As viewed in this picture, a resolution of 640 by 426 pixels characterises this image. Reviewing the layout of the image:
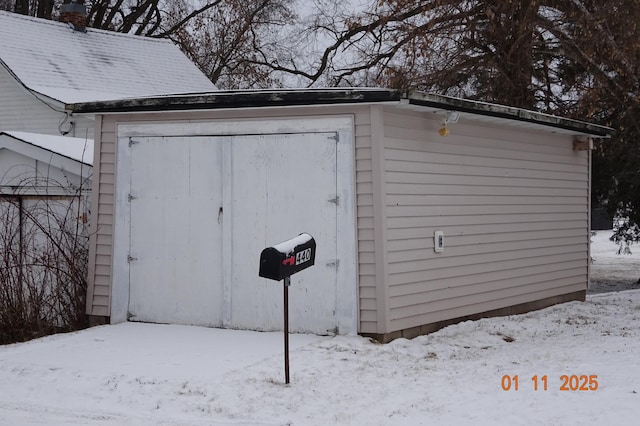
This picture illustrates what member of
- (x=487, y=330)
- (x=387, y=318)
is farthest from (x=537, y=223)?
(x=387, y=318)

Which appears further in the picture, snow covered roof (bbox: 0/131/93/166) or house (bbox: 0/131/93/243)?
snow covered roof (bbox: 0/131/93/166)

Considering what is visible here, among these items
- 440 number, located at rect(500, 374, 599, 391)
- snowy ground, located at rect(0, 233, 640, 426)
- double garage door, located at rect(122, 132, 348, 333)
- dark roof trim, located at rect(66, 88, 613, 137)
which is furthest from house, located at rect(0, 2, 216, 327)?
440 number, located at rect(500, 374, 599, 391)

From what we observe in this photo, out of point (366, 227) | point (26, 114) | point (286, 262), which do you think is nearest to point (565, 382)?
point (286, 262)

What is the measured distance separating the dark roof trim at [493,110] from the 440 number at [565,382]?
3085mm

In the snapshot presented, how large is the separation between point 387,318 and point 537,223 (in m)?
3.92

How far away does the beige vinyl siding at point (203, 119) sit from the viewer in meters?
9.46

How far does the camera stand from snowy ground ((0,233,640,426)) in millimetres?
6828

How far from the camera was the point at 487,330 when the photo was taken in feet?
34.5

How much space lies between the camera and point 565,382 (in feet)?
25.2

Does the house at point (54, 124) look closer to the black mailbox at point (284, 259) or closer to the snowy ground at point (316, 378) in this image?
the snowy ground at point (316, 378)

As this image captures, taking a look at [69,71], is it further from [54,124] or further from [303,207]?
[303,207]

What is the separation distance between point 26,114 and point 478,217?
37.0 feet

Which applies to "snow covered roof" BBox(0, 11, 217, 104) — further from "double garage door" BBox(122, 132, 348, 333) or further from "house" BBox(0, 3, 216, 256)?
"double garage door" BBox(122, 132, 348, 333)

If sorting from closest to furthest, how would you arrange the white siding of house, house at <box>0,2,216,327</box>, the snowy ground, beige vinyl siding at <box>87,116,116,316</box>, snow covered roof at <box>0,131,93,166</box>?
the snowy ground < beige vinyl siding at <box>87,116,116,316</box> < house at <box>0,2,216,327</box> < snow covered roof at <box>0,131,93,166</box> < the white siding of house
